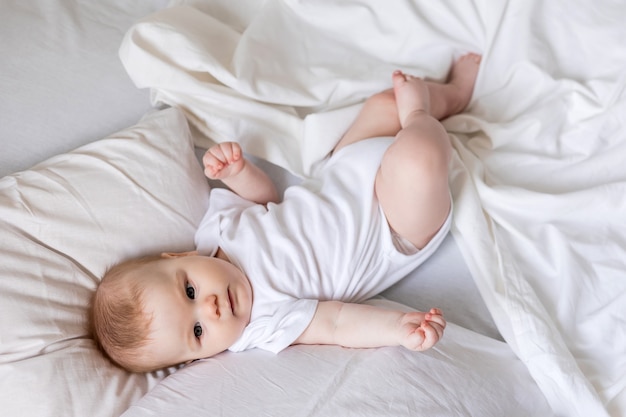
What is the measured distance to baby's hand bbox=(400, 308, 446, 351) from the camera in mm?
1008

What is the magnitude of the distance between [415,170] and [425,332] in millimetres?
276

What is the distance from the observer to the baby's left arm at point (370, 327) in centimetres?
102

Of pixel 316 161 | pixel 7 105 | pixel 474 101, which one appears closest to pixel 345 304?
pixel 316 161

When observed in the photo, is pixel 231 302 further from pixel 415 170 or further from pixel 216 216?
pixel 415 170

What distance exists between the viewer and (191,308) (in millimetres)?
1124

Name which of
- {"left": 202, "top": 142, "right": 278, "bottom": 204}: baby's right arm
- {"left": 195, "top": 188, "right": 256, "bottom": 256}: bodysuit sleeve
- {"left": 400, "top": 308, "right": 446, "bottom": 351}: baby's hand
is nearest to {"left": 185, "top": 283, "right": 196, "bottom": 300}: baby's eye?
{"left": 195, "top": 188, "right": 256, "bottom": 256}: bodysuit sleeve

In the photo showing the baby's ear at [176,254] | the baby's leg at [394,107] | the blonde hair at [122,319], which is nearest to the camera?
the blonde hair at [122,319]

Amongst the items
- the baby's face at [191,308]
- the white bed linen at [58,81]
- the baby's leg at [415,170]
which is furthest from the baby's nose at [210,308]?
the white bed linen at [58,81]

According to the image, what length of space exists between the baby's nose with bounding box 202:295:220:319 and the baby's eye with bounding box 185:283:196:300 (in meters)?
0.04

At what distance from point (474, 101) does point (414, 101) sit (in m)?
0.19

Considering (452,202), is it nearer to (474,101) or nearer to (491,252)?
(491,252)

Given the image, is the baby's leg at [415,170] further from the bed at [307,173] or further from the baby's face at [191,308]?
the baby's face at [191,308]

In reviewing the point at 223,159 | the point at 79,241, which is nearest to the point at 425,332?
the point at 223,159

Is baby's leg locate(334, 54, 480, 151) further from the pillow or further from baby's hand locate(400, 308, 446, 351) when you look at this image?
baby's hand locate(400, 308, 446, 351)
